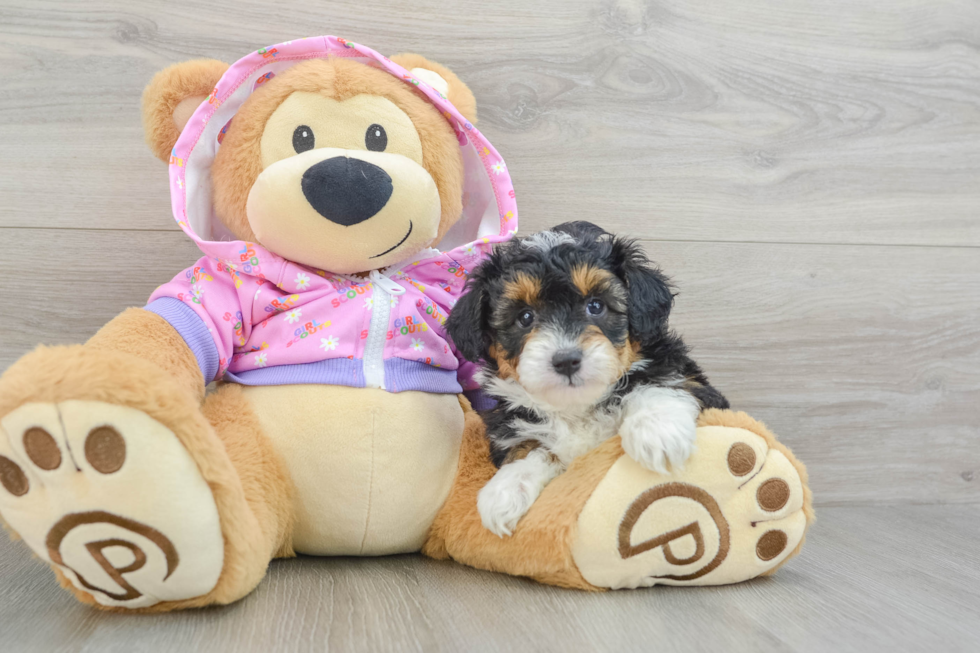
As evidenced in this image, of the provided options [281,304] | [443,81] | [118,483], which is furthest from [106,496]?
[443,81]

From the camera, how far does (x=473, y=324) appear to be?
147 centimetres

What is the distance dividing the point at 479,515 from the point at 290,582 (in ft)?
1.30

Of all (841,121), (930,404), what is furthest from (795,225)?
(930,404)

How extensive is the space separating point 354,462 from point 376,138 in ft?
2.27

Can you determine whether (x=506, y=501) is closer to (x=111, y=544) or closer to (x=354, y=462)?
(x=354, y=462)

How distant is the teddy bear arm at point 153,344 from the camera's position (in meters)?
1.34

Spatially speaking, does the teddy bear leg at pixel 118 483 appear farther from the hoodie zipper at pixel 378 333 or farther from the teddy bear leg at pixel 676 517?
the teddy bear leg at pixel 676 517

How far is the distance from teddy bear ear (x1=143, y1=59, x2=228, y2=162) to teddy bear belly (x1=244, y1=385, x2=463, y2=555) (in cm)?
60

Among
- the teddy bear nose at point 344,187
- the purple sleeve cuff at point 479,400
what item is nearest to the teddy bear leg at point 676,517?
the purple sleeve cuff at point 479,400

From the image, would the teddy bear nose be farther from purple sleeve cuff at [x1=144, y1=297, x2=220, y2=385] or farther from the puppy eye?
purple sleeve cuff at [x1=144, y1=297, x2=220, y2=385]

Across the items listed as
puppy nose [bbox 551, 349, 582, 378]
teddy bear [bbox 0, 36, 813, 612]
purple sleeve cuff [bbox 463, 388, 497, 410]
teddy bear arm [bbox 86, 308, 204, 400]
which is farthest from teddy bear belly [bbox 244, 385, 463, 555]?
puppy nose [bbox 551, 349, 582, 378]

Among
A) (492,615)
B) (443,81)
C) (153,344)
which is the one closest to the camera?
(492,615)

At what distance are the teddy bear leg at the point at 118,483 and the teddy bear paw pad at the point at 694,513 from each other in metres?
0.64

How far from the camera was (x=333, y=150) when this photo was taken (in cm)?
150
